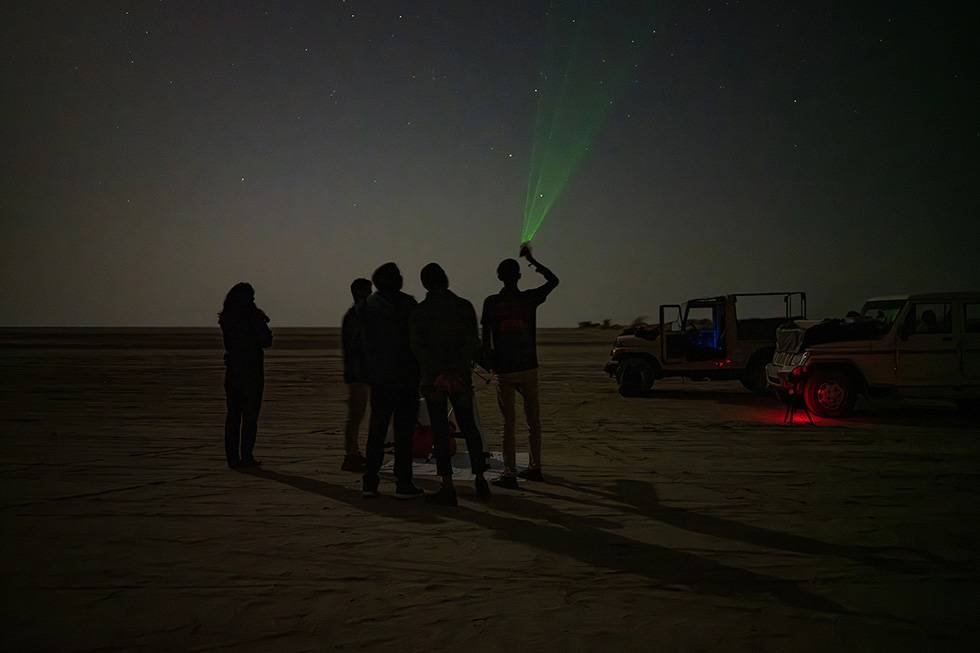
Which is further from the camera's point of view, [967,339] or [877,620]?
[967,339]

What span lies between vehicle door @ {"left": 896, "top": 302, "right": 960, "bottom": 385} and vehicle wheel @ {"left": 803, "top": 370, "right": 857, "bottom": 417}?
32.0 inches

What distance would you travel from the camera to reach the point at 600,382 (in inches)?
867

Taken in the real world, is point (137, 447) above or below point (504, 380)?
below

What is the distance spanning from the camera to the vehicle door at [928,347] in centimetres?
1218

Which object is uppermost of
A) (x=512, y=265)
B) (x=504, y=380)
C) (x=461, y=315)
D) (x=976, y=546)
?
(x=512, y=265)

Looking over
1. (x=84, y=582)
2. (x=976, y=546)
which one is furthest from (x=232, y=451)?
(x=976, y=546)

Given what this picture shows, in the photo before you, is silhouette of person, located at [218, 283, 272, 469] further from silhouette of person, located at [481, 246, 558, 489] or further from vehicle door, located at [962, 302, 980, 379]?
vehicle door, located at [962, 302, 980, 379]

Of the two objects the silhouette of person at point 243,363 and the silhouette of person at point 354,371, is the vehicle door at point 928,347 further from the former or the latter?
the silhouette of person at point 243,363

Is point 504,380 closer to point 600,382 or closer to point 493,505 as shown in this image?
point 493,505

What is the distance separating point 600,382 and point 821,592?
17.9 m

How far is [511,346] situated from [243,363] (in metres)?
3.02

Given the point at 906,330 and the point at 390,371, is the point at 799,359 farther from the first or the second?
the point at 390,371

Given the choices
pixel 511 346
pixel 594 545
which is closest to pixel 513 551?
pixel 594 545

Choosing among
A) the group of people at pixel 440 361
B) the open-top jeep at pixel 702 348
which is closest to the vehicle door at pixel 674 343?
the open-top jeep at pixel 702 348
